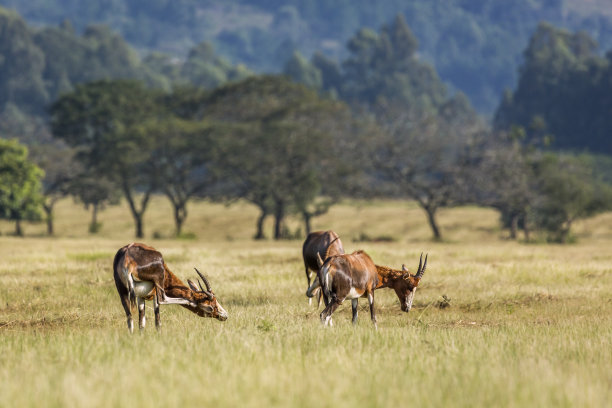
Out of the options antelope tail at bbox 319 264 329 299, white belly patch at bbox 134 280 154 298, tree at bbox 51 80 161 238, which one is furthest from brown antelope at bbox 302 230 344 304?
tree at bbox 51 80 161 238

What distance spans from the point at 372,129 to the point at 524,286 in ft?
136

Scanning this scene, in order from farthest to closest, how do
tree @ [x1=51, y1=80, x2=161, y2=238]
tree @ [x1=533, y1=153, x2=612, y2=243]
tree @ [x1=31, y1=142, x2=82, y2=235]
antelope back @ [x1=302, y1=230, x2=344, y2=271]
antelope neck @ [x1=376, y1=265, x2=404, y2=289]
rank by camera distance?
tree @ [x1=31, y1=142, x2=82, y2=235] < tree @ [x1=51, y1=80, x2=161, y2=238] < tree @ [x1=533, y1=153, x2=612, y2=243] < antelope back @ [x1=302, y1=230, x2=344, y2=271] < antelope neck @ [x1=376, y1=265, x2=404, y2=289]

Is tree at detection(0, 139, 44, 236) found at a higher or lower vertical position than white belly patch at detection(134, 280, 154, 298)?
higher

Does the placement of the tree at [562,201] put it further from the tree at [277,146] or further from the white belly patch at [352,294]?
the white belly patch at [352,294]

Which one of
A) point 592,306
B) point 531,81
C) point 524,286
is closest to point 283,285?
→ point 524,286

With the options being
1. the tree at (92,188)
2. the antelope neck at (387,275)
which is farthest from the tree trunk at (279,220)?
the antelope neck at (387,275)

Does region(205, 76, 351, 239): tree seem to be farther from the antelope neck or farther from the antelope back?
the antelope neck

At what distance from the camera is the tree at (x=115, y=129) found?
196ft

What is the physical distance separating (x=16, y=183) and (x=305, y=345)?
5090 centimetres

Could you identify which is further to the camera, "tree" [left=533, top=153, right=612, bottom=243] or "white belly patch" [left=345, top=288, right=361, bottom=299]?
"tree" [left=533, top=153, right=612, bottom=243]

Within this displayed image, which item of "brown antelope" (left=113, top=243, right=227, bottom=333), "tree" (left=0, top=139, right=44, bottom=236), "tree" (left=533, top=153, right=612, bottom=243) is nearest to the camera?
"brown antelope" (left=113, top=243, right=227, bottom=333)

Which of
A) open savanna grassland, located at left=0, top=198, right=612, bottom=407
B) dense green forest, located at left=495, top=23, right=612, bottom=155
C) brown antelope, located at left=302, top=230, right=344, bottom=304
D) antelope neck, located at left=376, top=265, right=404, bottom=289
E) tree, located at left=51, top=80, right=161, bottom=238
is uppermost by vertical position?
dense green forest, located at left=495, top=23, right=612, bottom=155

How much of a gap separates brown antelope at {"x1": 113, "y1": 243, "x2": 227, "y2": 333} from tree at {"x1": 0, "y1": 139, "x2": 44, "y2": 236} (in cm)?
4733

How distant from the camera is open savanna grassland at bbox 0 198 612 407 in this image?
788cm
